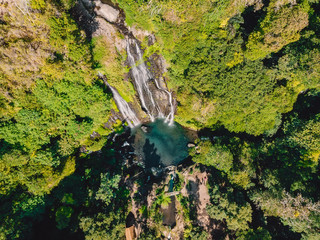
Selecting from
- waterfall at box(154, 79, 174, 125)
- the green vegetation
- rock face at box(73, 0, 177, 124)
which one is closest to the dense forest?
the green vegetation

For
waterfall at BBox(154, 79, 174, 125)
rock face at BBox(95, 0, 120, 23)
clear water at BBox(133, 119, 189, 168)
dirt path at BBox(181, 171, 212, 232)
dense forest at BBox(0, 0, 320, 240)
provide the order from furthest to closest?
clear water at BBox(133, 119, 189, 168), waterfall at BBox(154, 79, 174, 125), dirt path at BBox(181, 171, 212, 232), rock face at BBox(95, 0, 120, 23), dense forest at BBox(0, 0, 320, 240)

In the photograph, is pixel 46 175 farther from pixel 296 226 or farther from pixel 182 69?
pixel 296 226

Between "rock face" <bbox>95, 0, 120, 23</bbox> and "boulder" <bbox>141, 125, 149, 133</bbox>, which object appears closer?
"rock face" <bbox>95, 0, 120, 23</bbox>

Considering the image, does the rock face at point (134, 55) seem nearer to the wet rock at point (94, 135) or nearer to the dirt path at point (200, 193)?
the wet rock at point (94, 135)

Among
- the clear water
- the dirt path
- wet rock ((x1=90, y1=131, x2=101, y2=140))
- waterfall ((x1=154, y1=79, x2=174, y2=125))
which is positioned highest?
waterfall ((x1=154, y1=79, x2=174, y2=125))

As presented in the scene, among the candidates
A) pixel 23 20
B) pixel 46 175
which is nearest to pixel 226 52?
pixel 23 20

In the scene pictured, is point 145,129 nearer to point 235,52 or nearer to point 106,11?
point 235,52

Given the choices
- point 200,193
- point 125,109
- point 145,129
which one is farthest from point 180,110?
point 200,193

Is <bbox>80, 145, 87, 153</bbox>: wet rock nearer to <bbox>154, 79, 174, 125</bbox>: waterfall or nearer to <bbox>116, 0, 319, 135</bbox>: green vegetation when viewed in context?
<bbox>154, 79, 174, 125</bbox>: waterfall
